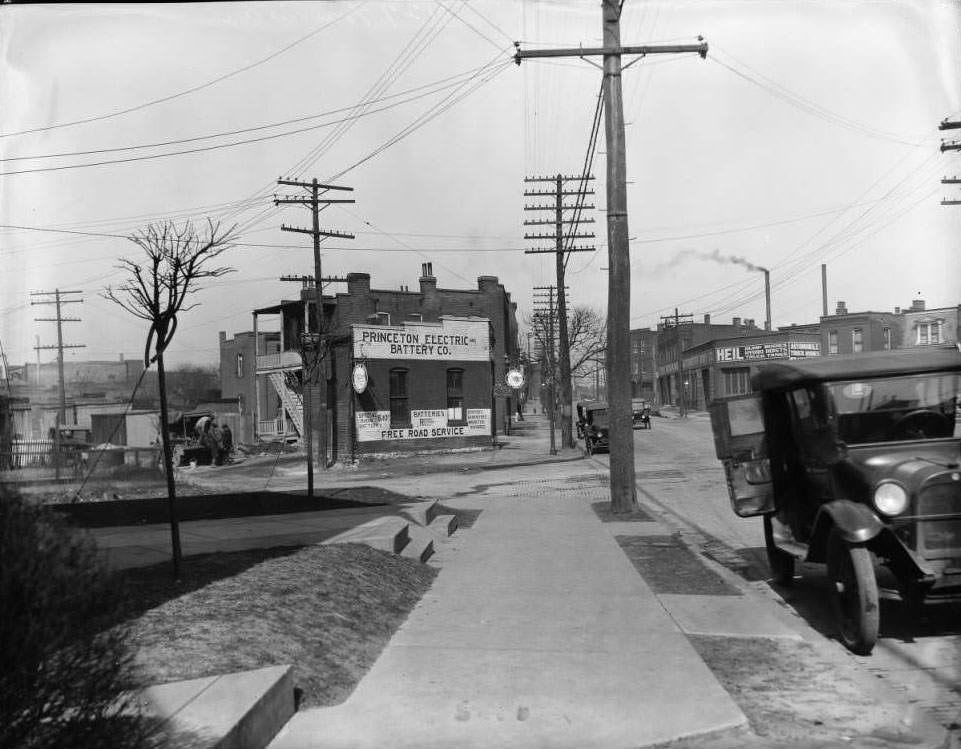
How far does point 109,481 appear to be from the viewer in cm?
2327

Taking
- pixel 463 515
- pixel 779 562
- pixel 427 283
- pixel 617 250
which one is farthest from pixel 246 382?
pixel 779 562

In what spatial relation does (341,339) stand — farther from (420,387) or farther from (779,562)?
(779,562)

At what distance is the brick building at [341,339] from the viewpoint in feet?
126

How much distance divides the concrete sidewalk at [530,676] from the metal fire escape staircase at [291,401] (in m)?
36.7

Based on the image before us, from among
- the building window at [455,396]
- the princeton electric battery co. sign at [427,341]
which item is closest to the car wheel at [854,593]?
the princeton electric battery co. sign at [427,341]

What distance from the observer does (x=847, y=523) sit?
627 centimetres

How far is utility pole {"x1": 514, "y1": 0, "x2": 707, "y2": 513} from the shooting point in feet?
49.5

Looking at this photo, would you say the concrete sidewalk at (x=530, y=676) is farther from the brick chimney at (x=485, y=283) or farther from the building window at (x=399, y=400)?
the brick chimney at (x=485, y=283)

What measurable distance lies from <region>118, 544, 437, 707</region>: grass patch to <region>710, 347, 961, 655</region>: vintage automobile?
11.3ft

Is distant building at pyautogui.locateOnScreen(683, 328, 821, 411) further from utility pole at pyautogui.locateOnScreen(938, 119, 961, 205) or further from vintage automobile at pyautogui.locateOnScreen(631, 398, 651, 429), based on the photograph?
utility pole at pyautogui.locateOnScreen(938, 119, 961, 205)

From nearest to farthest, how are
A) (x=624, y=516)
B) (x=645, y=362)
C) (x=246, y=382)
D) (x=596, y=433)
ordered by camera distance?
(x=624, y=516)
(x=596, y=433)
(x=246, y=382)
(x=645, y=362)

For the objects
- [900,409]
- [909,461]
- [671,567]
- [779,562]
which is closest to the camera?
[909,461]

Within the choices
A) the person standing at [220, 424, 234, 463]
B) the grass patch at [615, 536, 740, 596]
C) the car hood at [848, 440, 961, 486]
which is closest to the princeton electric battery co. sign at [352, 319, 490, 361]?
the person standing at [220, 424, 234, 463]

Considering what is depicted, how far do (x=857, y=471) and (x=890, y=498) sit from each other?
0.43 m
